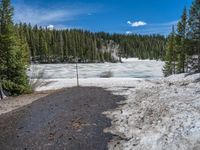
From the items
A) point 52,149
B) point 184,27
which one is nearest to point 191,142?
point 52,149

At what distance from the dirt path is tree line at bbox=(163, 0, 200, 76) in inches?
592

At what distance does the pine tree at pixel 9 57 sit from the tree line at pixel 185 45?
15.6 metres

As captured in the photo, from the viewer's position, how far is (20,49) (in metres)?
23.4

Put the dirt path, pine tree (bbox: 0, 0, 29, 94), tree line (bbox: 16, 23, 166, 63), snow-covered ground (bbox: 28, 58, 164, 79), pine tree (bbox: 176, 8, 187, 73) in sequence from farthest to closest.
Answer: tree line (bbox: 16, 23, 166, 63), snow-covered ground (bbox: 28, 58, 164, 79), pine tree (bbox: 176, 8, 187, 73), pine tree (bbox: 0, 0, 29, 94), the dirt path

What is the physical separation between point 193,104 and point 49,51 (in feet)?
283

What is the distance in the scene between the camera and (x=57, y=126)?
37.2 ft

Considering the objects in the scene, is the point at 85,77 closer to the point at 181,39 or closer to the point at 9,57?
the point at 181,39

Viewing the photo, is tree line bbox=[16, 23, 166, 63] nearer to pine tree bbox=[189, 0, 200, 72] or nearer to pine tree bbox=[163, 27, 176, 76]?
pine tree bbox=[163, 27, 176, 76]

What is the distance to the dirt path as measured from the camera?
30.5 feet

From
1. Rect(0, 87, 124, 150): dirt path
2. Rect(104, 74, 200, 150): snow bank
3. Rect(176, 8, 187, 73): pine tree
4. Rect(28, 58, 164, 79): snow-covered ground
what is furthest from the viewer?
Rect(28, 58, 164, 79): snow-covered ground

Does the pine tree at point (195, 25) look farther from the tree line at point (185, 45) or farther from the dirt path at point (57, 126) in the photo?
the dirt path at point (57, 126)

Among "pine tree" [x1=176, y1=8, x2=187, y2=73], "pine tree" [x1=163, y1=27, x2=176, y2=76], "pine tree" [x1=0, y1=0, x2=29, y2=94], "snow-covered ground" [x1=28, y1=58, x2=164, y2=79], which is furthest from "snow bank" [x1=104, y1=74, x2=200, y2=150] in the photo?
"pine tree" [x1=163, y1=27, x2=176, y2=76]

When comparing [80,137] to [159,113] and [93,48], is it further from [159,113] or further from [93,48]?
[93,48]

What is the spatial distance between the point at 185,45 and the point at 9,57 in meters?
19.2
